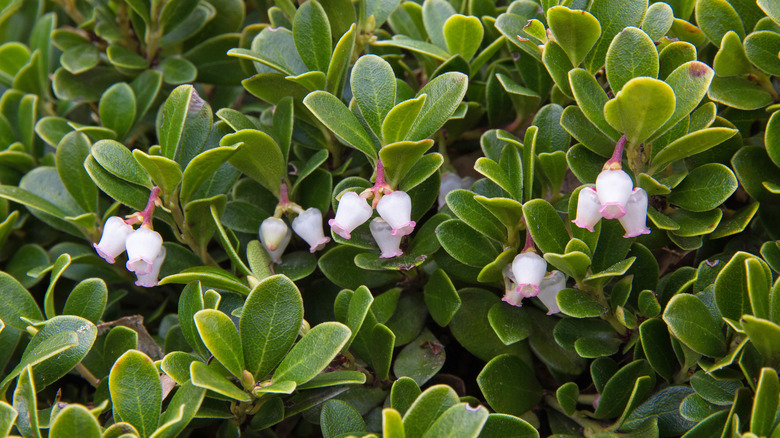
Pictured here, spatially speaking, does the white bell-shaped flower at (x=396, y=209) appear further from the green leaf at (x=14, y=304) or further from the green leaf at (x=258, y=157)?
the green leaf at (x=14, y=304)

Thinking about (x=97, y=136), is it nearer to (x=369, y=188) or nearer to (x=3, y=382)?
(x=3, y=382)

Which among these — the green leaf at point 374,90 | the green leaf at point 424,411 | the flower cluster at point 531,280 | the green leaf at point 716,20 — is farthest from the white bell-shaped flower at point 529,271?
the green leaf at point 716,20

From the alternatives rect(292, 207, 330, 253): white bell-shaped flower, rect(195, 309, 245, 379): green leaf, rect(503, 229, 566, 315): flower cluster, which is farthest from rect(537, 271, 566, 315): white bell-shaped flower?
rect(195, 309, 245, 379): green leaf

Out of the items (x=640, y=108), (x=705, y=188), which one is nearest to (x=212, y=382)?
(x=640, y=108)

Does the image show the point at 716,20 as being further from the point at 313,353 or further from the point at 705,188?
the point at 313,353

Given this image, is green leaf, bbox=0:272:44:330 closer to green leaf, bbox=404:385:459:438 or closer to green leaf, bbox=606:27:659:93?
green leaf, bbox=404:385:459:438

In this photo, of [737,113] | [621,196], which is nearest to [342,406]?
[621,196]
